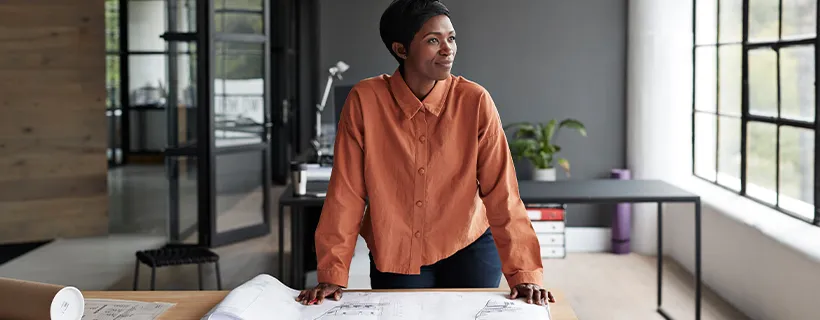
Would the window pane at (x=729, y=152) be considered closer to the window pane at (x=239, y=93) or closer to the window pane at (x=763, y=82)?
the window pane at (x=763, y=82)

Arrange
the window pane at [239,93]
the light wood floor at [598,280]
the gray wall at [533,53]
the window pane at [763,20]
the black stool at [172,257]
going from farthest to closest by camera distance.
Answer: the window pane at [239,93] < the gray wall at [533,53] < the light wood floor at [598,280] < the window pane at [763,20] < the black stool at [172,257]

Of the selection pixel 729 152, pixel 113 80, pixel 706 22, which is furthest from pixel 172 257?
pixel 113 80

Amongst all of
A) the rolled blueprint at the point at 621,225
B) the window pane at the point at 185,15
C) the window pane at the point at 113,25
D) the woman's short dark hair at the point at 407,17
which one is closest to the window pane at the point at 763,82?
the rolled blueprint at the point at 621,225

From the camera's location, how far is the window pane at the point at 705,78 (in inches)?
233

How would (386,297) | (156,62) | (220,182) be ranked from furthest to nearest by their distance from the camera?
(156,62)
(220,182)
(386,297)

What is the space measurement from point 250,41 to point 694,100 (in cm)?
315

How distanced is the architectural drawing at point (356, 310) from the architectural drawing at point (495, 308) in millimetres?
198

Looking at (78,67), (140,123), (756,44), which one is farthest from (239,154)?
(140,123)

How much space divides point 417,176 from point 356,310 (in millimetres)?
339

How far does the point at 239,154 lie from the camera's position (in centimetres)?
709

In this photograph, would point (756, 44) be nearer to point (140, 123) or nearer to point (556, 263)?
point (556, 263)

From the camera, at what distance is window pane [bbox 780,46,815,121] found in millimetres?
4387

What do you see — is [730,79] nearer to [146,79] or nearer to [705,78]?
[705,78]

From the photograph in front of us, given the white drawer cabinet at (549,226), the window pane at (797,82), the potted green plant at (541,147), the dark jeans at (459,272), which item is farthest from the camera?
the potted green plant at (541,147)
